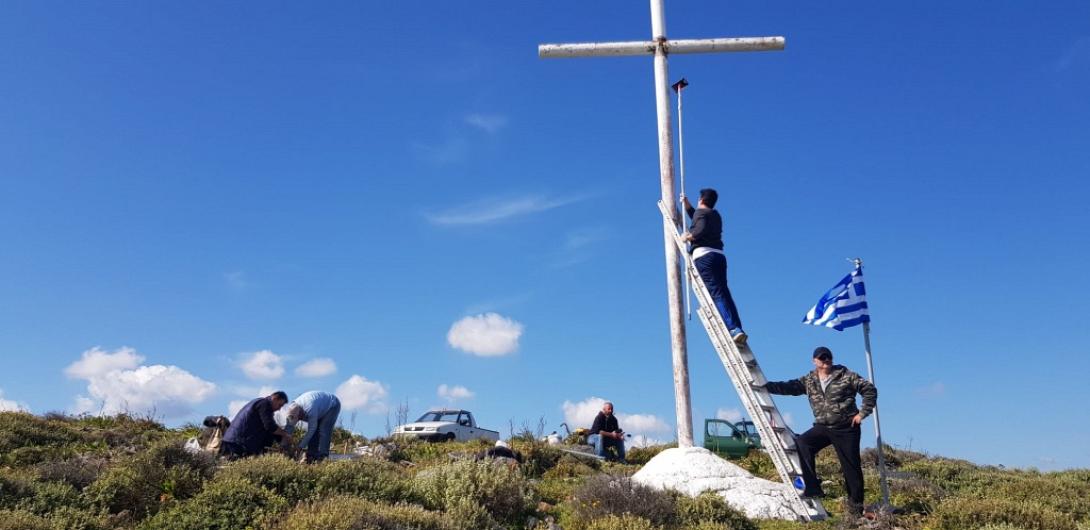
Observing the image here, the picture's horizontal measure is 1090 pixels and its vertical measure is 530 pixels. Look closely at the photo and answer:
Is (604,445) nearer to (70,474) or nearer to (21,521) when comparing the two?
(70,474)

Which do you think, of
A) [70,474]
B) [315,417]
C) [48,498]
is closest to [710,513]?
[315,417]

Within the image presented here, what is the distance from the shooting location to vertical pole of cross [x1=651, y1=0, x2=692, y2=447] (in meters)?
13.2

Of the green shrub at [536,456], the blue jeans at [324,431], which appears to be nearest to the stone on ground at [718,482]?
the green shrub at [536,456]

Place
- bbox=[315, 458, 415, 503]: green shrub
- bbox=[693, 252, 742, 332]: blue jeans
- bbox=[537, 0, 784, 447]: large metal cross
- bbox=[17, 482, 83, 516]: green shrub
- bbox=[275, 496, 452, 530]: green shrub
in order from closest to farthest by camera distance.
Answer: bbox=[275, 496, 452, 530]: green shrub → bbox=[17, 482, 83, 516]: green shrub → bbox=[315, 458, 415, 503]: green shrub → bbox=[693, 252, 742, 332]: blue jeans → bbox=[537, 0, 784, 447]: large metal cross

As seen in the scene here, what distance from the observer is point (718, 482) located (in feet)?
37.9

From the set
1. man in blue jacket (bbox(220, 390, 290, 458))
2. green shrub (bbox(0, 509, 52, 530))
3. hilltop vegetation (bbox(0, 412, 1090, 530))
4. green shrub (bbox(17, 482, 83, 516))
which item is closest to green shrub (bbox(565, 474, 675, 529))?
hilltop vegetation (bbox(0, 412, 1090, 530))

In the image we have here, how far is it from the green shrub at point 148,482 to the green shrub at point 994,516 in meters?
9.62

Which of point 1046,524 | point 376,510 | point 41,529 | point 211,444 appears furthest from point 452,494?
point 1046,524

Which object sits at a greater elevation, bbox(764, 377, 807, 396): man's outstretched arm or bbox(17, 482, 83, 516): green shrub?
bbox(764, 377, 807, 396): man's outstretched arm

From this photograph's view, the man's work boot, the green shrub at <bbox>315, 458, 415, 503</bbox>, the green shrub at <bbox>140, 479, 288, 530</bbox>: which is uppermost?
the man's work boot

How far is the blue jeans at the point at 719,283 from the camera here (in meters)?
12.4

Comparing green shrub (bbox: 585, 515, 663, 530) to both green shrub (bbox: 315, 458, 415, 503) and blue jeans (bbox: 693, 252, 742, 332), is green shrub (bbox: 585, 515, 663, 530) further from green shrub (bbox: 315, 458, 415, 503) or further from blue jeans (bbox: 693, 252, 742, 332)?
blue jeans (bbox: 693, 252, 742, 332)

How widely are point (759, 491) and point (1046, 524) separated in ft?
11.2

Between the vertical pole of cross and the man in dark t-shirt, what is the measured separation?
65 cm
